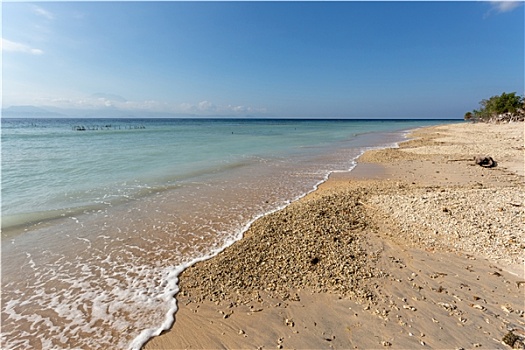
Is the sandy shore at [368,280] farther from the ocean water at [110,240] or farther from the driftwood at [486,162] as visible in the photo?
the driftwood at [486,162]

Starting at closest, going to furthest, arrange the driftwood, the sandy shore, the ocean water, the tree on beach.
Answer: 1. the sandy shore
2. the ocean water
3. the driftwood
4. the tree on beach

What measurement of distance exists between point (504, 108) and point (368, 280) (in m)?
91.0

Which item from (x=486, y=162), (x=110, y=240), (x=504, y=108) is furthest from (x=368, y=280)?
(x=504, y=108)

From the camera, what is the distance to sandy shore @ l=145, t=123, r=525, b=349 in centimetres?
349

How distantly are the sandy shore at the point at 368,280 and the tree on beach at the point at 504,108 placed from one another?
242 ft

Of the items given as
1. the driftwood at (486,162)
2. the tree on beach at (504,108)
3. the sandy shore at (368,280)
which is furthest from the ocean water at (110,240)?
the tree on beach at (504,108)

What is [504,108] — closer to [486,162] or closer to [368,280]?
[486,162]

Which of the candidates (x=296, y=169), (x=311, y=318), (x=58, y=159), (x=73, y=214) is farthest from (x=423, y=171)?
(x=58, y=159)

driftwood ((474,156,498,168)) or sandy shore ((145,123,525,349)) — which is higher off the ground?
driftwood ((474,156,498,168))

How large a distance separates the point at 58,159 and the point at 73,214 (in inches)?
580

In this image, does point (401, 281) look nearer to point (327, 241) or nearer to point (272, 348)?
point (327, 241)

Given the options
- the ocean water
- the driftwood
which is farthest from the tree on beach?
the ocean water

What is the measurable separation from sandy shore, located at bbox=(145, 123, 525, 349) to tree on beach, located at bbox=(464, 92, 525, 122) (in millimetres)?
73904

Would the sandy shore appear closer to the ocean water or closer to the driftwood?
the ocean water
